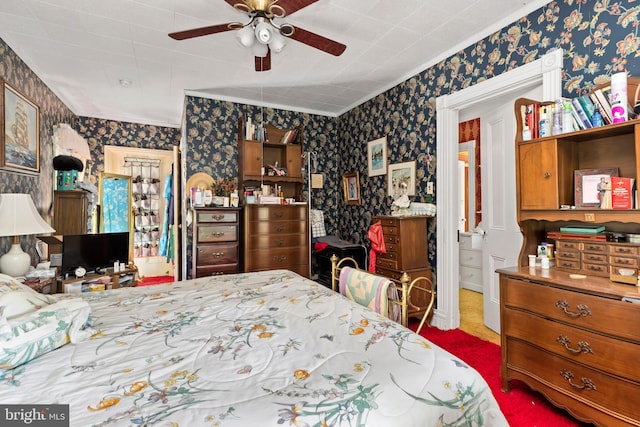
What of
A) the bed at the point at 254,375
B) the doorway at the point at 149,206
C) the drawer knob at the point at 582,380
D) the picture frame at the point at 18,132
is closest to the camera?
the bed at the point at 254,375

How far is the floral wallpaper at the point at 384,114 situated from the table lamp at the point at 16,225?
328mm

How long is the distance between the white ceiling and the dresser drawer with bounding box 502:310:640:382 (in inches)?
91.6

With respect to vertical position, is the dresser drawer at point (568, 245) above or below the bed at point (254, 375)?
above

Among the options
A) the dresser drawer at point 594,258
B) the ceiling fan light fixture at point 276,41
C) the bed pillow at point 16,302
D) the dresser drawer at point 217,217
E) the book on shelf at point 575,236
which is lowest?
the bed pillow at point 16,302

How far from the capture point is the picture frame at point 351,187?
179 inches

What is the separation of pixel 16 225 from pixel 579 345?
12.7 ft

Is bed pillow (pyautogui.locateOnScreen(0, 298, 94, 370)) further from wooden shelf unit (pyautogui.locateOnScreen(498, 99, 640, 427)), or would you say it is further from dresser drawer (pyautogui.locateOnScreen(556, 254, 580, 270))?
dresser drawer (pyautogui.locateOnScreen(556, 254, 580, 270))

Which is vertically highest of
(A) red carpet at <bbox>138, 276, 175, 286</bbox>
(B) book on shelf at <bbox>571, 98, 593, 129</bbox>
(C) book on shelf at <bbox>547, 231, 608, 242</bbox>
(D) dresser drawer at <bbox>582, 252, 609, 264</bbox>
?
(B) book on shelf at <bbox>571, 98, 593, 129</bbox>

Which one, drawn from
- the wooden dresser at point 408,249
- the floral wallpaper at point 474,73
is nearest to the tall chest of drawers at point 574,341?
the wooden dresser at point 408,249

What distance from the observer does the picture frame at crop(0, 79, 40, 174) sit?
2.69m

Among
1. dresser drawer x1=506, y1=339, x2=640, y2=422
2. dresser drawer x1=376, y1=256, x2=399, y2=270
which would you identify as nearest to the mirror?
dresser drawer x1=376, y1=256, x2=399, y2=270

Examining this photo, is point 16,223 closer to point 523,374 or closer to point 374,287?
point 374,287

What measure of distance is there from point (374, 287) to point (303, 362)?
75cm

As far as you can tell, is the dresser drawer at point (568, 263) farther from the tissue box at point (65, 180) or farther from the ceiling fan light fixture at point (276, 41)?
the tissue box at point (65, 180)
